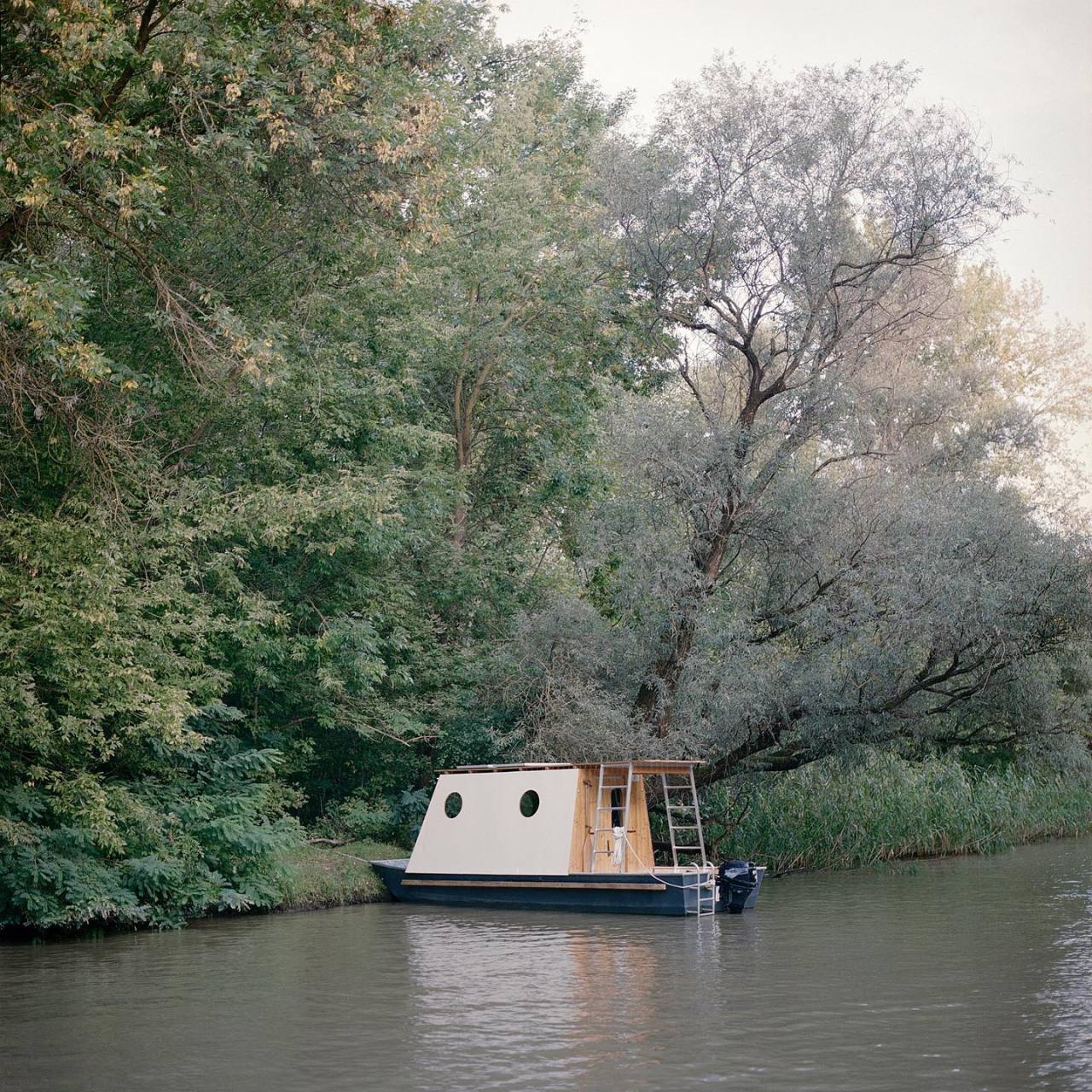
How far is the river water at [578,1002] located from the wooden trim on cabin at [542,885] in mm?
433

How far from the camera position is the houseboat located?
18.5m

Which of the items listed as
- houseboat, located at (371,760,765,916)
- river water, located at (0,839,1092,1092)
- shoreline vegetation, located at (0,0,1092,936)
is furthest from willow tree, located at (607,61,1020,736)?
river water, located at (0,839,1092,1092)

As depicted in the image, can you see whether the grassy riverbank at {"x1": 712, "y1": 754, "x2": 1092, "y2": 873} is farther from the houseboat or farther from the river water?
the river water

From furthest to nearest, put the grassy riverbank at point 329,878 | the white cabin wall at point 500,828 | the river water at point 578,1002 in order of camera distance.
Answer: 1. the grassy riverbank at point 329,878
2. the white cabin wall at point 500,828
3. the river water at point 578,1002

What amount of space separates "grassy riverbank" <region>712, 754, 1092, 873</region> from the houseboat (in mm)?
3307

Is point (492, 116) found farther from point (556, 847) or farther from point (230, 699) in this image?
point (556, 847)

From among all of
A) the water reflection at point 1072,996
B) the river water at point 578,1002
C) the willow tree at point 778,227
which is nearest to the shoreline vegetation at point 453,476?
the willow tree at point 778,227

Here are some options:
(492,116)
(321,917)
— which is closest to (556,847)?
(321,917)

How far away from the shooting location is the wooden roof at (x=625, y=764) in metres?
19.1

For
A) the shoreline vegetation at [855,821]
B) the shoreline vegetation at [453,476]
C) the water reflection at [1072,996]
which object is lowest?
the water reflection at [1072,996]

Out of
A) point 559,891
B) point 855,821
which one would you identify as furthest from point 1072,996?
point 855,821

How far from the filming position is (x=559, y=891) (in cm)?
1931

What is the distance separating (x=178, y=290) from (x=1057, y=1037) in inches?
554

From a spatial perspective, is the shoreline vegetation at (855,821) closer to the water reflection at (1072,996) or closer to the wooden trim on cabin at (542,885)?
the wooden trim on cabin at (542,885)
